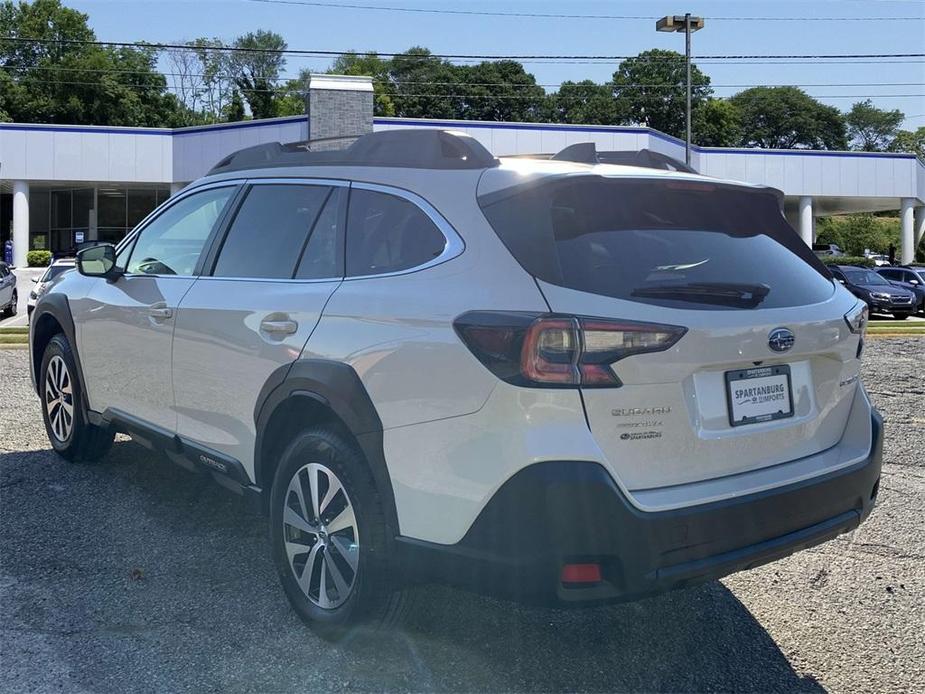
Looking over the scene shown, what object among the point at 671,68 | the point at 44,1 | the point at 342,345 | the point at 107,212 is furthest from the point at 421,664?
the point at 671,68

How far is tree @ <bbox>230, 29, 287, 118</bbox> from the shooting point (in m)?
81.8

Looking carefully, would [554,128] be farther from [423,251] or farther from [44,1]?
[44,1]

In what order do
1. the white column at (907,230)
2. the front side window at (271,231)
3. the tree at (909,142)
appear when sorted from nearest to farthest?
the front side window at (271,231) < the white column at (907,230) < the tree at (909,142)

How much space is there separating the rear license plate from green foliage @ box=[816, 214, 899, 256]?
72807mm

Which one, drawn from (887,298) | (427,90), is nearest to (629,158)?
(887,298)

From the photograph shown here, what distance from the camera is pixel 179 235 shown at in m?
4.55

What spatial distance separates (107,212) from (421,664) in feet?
140

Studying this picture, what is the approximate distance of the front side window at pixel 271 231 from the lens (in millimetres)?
3625

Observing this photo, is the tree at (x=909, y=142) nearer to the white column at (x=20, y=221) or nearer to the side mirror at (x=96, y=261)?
the white column at (x=20, y=221)

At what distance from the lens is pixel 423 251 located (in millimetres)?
3018

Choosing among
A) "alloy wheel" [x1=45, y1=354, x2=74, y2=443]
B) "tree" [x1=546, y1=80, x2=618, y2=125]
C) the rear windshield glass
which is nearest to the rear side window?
the rear windshield glass

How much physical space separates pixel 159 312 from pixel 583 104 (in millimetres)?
87775

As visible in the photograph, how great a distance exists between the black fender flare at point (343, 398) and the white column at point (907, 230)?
4598 cm

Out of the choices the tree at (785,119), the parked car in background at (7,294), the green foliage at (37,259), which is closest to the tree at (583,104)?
the tree at (785,119)
